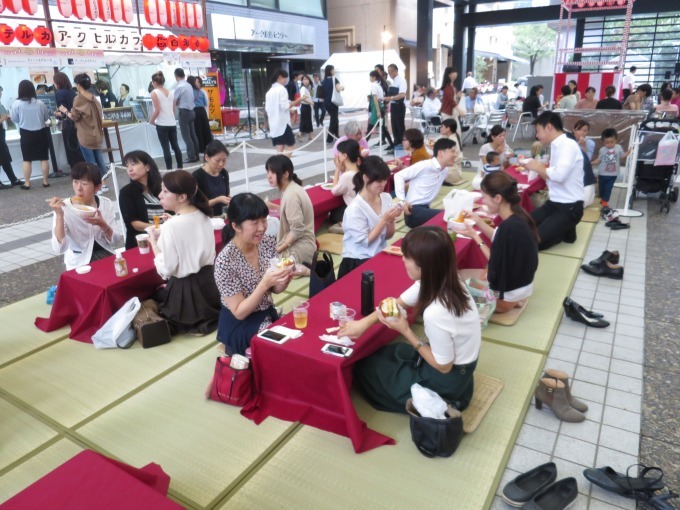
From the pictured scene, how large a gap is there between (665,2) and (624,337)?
2102cm

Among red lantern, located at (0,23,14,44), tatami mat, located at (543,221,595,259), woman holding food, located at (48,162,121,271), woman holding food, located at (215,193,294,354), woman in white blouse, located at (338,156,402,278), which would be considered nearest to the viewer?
woman holding food, located at (215,193,294,354)

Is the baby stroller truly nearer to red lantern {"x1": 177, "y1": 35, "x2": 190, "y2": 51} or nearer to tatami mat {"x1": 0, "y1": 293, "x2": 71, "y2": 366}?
tatami mat {"x1": 0, "y1": 293, "x2": 71, "y2": 366}

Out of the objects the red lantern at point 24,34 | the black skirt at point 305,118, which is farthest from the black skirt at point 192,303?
the black skirt at point 305,118

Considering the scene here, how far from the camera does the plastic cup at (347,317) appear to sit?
3125 mm

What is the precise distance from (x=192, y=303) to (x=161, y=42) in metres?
11.0

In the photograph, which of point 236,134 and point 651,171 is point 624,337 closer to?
point 651,171

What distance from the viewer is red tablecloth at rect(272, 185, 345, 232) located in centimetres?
647

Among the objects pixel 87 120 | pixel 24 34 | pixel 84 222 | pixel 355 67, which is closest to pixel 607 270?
pixel 84 222

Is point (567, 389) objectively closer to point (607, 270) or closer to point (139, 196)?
point (607, 270)

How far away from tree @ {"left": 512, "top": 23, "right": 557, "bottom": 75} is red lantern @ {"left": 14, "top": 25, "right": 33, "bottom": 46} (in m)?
40.9

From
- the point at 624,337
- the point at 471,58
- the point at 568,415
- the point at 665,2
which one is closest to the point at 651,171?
the point at 624,337

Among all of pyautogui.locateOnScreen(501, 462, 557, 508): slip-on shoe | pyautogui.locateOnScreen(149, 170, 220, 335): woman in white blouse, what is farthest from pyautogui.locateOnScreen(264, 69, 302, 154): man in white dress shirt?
pyautogui.locateOnScreen(501, 462, 557, 508): slip-on shoe

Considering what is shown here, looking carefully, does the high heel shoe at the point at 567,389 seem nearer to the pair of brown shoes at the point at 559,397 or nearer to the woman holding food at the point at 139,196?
the pair of brown shoes at the point at 559,397

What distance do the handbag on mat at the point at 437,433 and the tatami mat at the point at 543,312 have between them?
147cm
